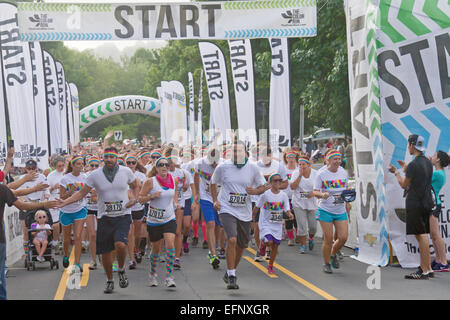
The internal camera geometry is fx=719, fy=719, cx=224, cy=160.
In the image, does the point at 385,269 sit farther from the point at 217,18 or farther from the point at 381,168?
the point at 217,18

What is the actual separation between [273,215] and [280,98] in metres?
5.31

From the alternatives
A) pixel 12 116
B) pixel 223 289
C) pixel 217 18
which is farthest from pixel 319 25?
pixel 223 289

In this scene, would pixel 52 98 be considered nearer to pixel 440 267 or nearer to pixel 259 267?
pixel 259 267

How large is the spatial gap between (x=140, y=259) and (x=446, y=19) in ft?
23.3

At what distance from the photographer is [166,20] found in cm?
1552

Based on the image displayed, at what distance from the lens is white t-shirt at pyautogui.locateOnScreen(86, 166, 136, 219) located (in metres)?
10.2

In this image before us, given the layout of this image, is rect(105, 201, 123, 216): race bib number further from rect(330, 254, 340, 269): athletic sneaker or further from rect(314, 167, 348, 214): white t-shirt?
rect(330, 254, 340, 269): athletic sneaker

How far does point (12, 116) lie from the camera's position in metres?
16.0

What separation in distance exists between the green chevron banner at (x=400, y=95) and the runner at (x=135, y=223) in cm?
399

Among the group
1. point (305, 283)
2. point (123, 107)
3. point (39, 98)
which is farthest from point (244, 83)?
point (123, 107)

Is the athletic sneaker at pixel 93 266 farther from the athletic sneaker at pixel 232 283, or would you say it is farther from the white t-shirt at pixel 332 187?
the white t-shirt at pixel 332 187

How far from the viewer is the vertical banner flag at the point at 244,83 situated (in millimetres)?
17859

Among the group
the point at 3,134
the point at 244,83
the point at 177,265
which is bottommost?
the point at 177,265

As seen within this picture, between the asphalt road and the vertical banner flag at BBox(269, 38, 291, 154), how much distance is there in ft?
11.3
